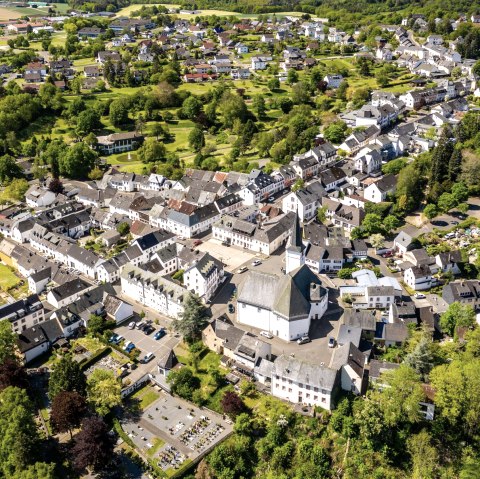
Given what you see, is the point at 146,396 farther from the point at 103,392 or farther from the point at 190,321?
the point at 190,321

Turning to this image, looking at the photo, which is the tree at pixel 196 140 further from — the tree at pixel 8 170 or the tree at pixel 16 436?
the tree at pixel 16 436

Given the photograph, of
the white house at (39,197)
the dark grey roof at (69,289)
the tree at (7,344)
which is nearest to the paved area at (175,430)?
the tree at (7,344)

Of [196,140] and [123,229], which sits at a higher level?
[196,140]

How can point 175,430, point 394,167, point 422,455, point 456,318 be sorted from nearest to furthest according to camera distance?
point 422,455, point 175,430, point 456,318, point 394,167

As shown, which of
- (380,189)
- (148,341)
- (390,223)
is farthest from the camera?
(380,189)

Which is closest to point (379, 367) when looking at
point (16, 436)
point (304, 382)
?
point (304, 382)

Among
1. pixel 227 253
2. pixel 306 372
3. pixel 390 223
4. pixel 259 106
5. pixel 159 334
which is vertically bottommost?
pixel 159 334

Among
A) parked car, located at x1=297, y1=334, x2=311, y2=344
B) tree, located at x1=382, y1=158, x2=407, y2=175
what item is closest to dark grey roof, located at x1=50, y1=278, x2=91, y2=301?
parked car, located at x1=297, y1=334, x2=311, y2=344
